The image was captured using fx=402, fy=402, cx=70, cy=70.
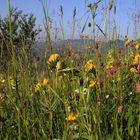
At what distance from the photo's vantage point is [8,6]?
3.91 feet

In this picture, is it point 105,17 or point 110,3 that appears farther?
point 105,17

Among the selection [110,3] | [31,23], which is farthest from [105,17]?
[31,23]

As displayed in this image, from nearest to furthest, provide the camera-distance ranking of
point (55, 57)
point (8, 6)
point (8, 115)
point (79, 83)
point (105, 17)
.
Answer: point (8, 6), point (55, 57), point (79, 83), point (105, 17), point (8, 115)

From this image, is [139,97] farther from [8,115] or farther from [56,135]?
[8,115]

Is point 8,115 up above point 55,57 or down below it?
below

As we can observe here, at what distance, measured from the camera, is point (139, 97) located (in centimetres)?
173

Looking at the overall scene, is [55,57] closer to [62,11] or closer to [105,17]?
[62,11]

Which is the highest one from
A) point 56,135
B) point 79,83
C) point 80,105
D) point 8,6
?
point 8,6

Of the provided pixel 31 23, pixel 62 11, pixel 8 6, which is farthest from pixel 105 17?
pixel 31 23

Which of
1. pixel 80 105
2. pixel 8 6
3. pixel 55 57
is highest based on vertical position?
pixel 8 6

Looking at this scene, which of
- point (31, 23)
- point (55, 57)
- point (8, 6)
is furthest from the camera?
point (31, 23)

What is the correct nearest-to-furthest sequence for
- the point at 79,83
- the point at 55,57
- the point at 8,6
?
the point at 8,6, the point at 55,57, the point at 79,83

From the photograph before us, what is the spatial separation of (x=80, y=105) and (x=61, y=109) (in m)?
0.23

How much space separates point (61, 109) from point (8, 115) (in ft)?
1.08
